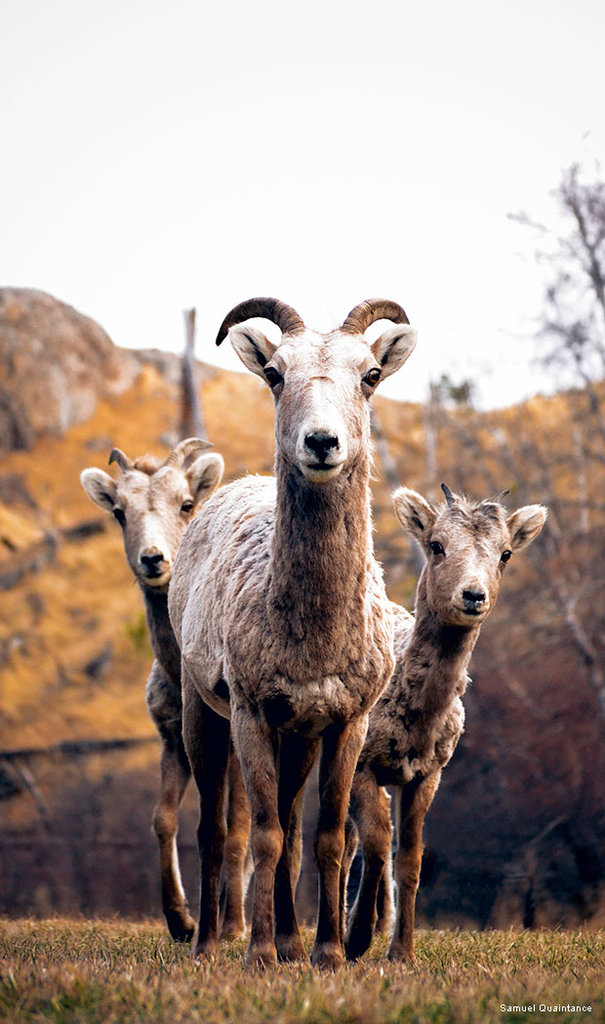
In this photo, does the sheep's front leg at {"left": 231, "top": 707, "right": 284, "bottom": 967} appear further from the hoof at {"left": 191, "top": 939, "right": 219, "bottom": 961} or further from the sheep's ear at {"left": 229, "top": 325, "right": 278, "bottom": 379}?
the sheep's ear at {"left": 229, "top": 325, "right": 278, "bottom": 379}

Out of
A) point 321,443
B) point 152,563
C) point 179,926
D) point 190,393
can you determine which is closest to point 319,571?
point 321,443

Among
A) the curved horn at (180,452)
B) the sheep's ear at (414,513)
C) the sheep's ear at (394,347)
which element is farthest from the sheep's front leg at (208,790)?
the curved horn at (180,452)

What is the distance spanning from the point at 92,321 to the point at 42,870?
22.6 meters

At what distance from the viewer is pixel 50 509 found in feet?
118

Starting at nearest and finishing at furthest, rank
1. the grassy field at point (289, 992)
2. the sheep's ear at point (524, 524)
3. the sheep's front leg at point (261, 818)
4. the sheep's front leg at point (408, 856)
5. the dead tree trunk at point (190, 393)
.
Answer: the grassy field at point (289, 992) < the sheep's front leg at point (261, 818) < the sheep's front leg at point (408, 856) < the sheep's ear at point (524, 524) < the dead tree trunk at point (190, 393)

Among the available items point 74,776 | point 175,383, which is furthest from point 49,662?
point 175,383

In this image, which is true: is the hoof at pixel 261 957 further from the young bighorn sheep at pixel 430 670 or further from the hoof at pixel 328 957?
the young bighorn sheep at pixel 430 670

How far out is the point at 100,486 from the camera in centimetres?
941

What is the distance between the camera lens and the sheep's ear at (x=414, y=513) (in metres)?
8.38

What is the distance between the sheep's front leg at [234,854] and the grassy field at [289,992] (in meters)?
2.22

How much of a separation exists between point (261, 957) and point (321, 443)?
2.43 metres

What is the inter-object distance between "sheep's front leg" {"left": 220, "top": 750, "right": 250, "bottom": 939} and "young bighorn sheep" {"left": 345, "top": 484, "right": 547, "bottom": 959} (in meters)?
0.80

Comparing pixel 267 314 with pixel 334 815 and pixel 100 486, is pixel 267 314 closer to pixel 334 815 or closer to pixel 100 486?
pixel 334 815

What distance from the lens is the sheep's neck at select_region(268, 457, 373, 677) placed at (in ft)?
19.0
